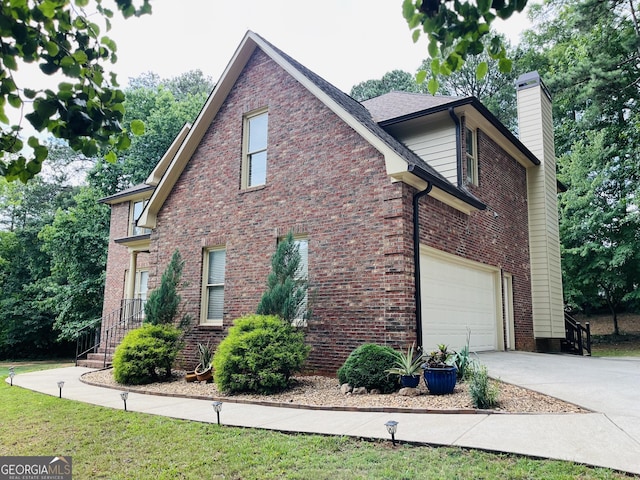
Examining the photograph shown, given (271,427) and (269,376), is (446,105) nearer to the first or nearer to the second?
(269,376)

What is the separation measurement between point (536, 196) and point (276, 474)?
1305 cm

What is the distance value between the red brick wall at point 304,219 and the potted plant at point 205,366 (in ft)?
2.28

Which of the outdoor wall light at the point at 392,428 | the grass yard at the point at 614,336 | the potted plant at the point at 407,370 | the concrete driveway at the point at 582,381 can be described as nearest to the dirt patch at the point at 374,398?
the potted plant at the point at 407,370

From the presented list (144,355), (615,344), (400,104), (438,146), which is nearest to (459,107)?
(438,146)

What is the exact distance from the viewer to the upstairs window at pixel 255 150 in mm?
11086

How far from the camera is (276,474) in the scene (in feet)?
13.3

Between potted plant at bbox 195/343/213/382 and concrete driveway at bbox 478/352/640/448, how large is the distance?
205 inches

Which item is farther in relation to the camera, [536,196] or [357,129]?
[536,196]

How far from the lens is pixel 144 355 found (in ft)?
30.9

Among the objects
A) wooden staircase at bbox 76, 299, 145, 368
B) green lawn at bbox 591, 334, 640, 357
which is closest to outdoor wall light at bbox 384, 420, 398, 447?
wooden staircase at bbox 76, 299, 145, 368

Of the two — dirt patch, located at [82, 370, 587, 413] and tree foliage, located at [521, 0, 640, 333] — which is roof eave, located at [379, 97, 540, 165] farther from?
tree foliage, located at [521, 0, 640, 333]

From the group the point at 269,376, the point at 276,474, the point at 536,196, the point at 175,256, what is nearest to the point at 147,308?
the point at 175,256

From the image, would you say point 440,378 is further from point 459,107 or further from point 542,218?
point 542,218

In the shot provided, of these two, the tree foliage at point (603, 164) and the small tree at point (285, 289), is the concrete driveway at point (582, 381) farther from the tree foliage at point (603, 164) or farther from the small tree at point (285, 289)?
the tree foliage at point (603, 164)
